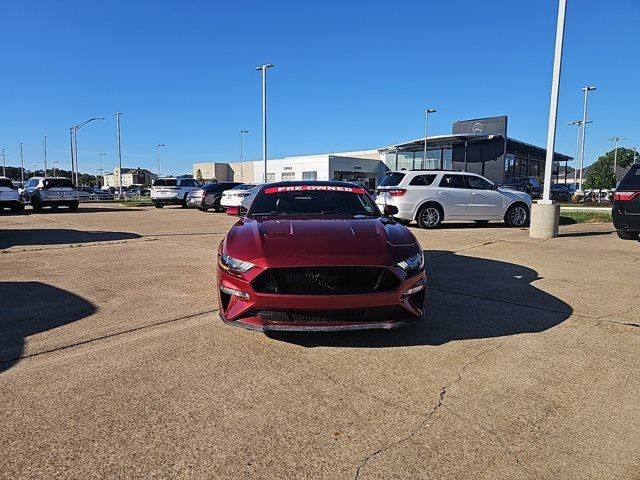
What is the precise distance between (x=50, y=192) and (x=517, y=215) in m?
20.4

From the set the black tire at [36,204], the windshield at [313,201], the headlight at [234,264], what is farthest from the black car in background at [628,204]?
the black tire at [36,204]

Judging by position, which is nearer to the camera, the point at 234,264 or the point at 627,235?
the point at 234,264

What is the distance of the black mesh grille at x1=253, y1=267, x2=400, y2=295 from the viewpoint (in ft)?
11.1

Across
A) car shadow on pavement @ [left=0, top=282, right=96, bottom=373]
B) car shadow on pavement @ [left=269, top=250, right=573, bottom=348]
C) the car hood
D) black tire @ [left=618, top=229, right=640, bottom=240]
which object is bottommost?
car shadow on pavement @ [left=0, top=282, right=96, bottom=373]

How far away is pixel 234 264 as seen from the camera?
11.8 ft

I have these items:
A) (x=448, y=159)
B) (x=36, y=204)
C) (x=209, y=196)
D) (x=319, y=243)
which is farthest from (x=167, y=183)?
(x=448, y=159)

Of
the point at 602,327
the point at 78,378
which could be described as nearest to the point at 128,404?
the point at 78,378

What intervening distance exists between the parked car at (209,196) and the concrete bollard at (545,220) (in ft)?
50.0

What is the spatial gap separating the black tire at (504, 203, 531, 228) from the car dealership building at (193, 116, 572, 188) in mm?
30360

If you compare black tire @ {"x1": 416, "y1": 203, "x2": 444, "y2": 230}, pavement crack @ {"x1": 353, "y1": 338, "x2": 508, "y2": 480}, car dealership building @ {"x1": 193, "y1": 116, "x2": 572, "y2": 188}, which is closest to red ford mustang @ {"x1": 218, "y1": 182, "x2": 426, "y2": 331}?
pavement crack @ {"x1": 353, "y1": 338, "x2": 508, "y2": 480}

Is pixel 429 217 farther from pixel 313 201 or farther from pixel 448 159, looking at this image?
pixel 448 159

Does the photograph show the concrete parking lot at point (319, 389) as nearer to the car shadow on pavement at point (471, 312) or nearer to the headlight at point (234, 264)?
the car shadow on pavement at point (471, 312)

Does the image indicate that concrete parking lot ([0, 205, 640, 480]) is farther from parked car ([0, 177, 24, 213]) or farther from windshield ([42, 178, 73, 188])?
windshield ([42, 178, 73, 188])

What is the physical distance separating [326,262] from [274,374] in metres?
0.90
